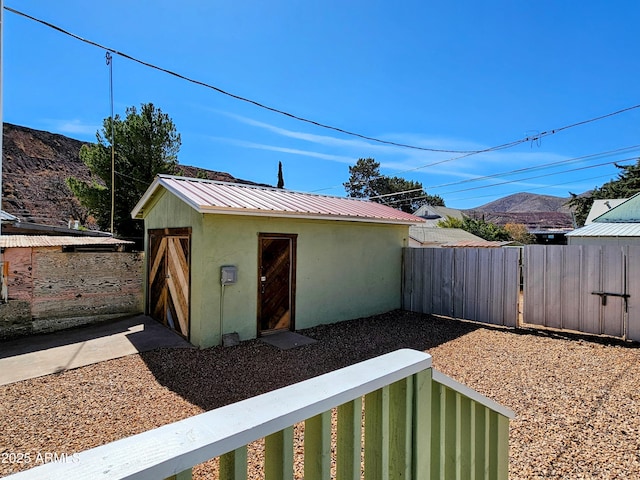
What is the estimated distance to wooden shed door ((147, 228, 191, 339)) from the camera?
6543mm

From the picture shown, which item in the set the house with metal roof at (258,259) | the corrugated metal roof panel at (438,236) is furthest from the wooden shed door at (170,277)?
the corrugated metal roof panel at (438,236)

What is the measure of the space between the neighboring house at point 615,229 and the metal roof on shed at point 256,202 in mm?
8419

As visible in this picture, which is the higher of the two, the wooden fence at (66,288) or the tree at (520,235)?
the tree at (520,235)

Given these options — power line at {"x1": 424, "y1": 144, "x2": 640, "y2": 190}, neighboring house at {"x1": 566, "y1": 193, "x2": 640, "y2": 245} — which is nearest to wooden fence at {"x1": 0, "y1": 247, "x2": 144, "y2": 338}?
neighboring house at {"x1": 566, "y1": 193, "x2": 640, "y2": 245}

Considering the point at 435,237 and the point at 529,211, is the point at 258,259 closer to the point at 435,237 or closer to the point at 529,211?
the point at 435,237

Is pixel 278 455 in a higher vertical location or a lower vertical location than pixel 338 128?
lower

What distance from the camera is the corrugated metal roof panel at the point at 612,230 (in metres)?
12.2

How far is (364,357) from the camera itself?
564cm

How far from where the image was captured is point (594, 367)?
508 cm

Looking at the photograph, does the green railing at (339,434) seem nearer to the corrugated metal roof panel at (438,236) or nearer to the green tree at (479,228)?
the corrugated metal roof panel at (438,236)

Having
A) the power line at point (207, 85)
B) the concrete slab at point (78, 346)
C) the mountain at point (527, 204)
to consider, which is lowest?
the concrete slab at point (78, 346)

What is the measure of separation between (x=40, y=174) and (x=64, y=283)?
86.7ft

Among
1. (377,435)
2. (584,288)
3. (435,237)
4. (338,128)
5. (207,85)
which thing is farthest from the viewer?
(435,237)

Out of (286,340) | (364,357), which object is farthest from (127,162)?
(364,357)
